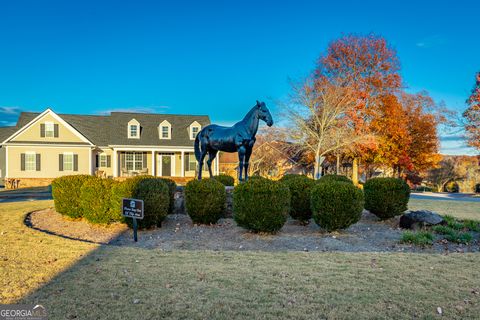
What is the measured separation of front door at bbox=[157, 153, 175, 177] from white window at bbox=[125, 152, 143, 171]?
1.67 meters

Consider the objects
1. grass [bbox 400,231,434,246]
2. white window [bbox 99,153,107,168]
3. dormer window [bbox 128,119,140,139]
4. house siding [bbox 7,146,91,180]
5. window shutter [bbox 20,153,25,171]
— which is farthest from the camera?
white window [bbox 99,153,107,168]

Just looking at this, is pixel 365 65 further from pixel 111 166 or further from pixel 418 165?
pixel 111 166

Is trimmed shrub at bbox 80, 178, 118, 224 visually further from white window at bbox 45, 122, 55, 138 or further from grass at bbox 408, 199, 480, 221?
white window at bbox 45, 122, 55, 138

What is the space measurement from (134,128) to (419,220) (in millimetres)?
25947

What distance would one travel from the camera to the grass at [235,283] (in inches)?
144

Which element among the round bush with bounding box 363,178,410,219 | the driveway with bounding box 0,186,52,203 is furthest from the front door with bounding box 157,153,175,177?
the round bush with bounding box 363,178,410,219

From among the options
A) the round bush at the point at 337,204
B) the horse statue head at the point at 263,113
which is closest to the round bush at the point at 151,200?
the horse statue head at the point at 263,113

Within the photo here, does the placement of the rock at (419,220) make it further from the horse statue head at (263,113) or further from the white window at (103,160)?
the white window at (103,160)

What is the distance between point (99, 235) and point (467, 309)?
7807 mm

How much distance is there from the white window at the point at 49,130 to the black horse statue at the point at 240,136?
67.7ft

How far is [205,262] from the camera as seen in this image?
5531 mm

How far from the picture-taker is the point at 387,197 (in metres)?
9.85

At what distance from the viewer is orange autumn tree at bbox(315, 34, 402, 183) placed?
28.2 metres

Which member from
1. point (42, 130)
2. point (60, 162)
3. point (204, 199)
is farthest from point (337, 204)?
point (42, 130)
